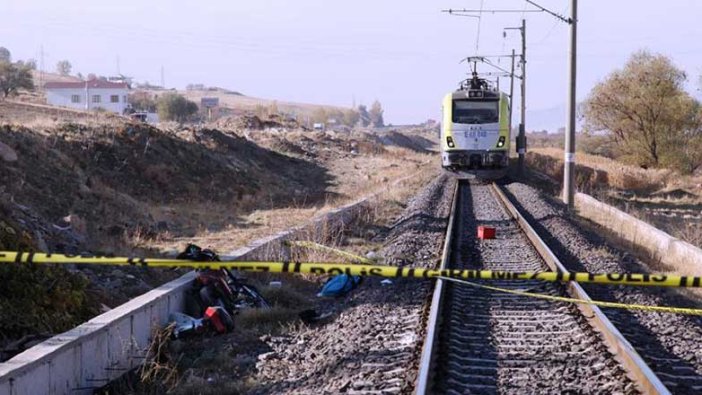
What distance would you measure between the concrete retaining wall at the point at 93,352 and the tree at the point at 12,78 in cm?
7911

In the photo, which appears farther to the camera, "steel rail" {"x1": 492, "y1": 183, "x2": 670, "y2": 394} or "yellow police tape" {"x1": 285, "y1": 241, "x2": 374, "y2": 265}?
"yellow police tape" {"x1": 285, "y1": 241, "x2": 374, "y2": 265}

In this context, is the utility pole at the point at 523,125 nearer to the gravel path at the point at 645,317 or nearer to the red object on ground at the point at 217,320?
the gravel path at the point at 645,317

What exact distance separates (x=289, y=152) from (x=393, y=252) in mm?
37657

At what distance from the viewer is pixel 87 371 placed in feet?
23.6

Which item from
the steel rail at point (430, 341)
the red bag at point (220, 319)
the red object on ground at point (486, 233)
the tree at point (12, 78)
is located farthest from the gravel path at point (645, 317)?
the tree at point (12, 78)

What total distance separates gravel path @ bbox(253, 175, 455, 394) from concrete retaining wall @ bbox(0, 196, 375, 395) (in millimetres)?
1128

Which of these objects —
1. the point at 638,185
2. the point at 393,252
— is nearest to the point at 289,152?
the point at 638,185

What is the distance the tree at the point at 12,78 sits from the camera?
282ft

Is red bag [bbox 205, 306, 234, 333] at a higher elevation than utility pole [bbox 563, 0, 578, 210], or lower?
lower

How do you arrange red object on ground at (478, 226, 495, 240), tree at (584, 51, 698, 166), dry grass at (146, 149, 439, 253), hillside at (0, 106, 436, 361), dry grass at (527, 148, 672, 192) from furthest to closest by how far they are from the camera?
tree at (584, 51, 698, 166) → dry grass at (527, 148, 672, 192) → red object on ground at (478, 226, 495, 240) → dry grass at (146, 149, 439, 253) → hillside at (0, 106, 436, 361)

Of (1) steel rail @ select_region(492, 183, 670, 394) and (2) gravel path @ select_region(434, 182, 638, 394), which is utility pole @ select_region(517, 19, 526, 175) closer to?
(2) gravel path @ select_region(434, 182, 638, 394)

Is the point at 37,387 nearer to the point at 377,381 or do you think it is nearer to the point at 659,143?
the point at 377,381

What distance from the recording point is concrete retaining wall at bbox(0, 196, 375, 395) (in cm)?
630

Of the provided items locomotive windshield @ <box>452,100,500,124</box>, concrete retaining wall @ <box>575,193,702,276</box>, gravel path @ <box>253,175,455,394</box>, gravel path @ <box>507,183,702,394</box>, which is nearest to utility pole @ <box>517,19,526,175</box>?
locomotive windshield @ <box>452,100,500,124</box>
